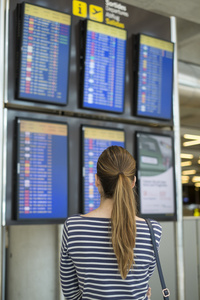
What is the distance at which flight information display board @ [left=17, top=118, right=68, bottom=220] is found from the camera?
8.43 ft

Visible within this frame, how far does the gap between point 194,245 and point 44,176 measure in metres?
2.04

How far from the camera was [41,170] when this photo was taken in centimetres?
266

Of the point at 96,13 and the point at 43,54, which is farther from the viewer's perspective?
the point at 96,13

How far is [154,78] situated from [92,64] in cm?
62

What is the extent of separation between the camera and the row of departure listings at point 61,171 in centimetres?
259

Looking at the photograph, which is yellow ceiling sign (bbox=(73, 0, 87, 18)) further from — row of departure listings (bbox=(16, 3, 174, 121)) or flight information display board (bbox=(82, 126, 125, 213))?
flight information display board (bbox=(82, 126, 125, 213))

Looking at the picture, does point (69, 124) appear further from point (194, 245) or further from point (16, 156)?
point (194, 245)

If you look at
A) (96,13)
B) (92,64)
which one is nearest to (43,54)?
(92,64)

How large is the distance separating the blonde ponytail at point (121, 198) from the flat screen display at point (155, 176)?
64.5 inches

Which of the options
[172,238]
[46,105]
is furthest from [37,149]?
[172,238]

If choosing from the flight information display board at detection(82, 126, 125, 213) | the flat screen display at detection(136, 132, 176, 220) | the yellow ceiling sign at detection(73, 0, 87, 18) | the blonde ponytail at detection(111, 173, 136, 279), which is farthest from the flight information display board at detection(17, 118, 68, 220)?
the blonde ponytail at detection(111, 173, 136, 279)

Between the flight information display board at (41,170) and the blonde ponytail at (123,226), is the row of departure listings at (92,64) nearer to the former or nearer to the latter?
the flight information display board at (41,170)

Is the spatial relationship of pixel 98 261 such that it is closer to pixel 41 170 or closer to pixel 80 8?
pixel 41 170

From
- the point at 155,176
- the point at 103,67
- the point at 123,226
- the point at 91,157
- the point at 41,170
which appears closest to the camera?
the point at 123,226
